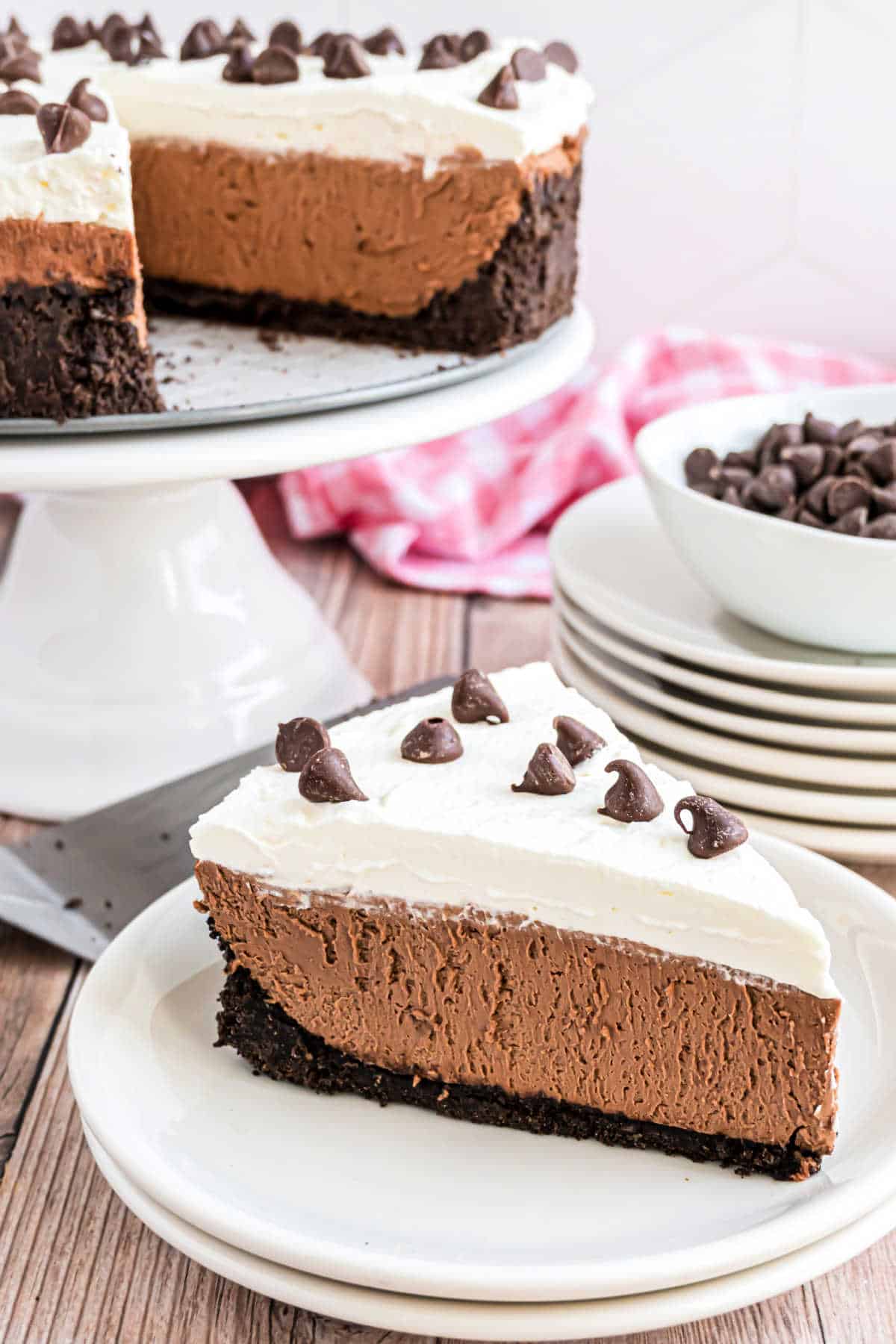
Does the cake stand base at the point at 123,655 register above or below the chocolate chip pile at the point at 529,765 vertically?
below

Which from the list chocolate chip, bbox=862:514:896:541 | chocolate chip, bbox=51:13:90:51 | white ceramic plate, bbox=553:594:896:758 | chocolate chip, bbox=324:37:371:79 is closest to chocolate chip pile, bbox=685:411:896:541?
chocolate chip, bbox=862:514:896:541

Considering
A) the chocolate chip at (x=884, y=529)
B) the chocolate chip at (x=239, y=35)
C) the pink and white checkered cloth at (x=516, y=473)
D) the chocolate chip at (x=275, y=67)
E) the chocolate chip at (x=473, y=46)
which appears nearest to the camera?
the chocolate chip at (x=884, y=529)

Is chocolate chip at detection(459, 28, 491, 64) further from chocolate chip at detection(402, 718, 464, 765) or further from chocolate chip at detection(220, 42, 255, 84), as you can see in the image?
chocolate chip at detection(402, 718, 464, 765)

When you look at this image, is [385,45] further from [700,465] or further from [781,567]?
[781,567]

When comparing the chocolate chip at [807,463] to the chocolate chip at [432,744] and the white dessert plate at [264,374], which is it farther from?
the chocolate chip at [432,744]

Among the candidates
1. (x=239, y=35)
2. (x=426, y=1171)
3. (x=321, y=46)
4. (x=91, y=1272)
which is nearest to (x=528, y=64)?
(x=321, y=46)

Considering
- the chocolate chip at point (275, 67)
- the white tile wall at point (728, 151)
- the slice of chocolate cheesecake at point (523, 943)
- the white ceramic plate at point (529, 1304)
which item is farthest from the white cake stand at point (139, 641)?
the white tile wall at point (728, 151)

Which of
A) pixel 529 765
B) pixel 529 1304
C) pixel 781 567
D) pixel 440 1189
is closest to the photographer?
pixel 529 1304
